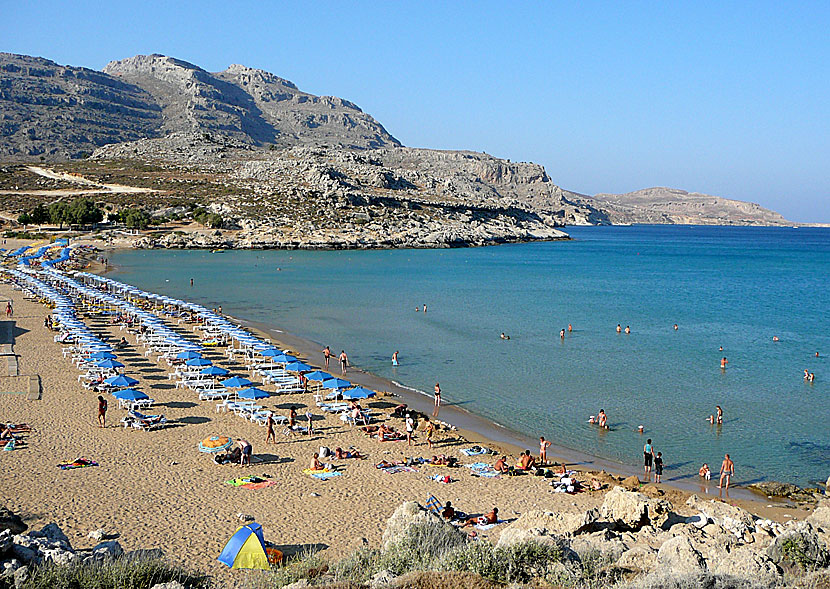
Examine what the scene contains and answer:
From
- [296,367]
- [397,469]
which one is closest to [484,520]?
[397,469]

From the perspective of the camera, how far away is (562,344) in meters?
32.1

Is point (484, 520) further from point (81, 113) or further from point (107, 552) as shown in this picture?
point (81, 113)

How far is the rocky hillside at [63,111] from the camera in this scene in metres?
138

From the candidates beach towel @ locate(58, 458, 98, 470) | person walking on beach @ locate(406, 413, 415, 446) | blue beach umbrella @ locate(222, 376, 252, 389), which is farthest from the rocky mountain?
person walking on beach @ locate(406, 413, 415, 446)

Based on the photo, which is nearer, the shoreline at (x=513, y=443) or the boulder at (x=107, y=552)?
the boulder at (x=107, y=552)

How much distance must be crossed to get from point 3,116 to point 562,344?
15100cm

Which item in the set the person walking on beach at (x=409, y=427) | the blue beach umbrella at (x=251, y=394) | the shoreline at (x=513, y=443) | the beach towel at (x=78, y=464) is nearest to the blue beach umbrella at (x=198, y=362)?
the blue beach umbrella at (x=251, y=394)

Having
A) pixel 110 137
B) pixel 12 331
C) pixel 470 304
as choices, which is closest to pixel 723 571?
pixel 12 331

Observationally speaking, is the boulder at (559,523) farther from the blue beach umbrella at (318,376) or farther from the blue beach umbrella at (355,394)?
the blue beach umbrella at (318,376)

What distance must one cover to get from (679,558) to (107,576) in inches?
246

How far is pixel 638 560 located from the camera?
26.8 feet

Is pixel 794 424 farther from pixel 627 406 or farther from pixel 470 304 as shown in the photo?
pixel 470 304

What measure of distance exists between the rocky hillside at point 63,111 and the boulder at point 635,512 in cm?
14558

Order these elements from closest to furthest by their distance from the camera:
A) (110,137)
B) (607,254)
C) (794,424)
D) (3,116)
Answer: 1. (794,424)
2. (607,254)
3. (3,116)
4. (110,137)
